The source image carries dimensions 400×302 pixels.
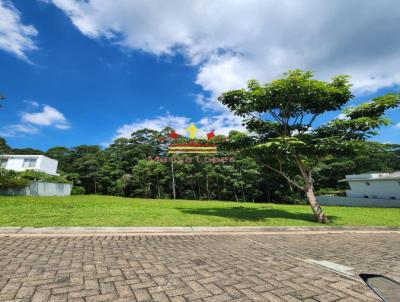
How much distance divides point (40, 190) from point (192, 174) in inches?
930

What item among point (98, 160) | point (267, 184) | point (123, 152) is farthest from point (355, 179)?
point (98, 160)

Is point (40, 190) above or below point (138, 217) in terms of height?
above

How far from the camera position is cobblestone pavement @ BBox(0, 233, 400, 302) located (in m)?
3.50

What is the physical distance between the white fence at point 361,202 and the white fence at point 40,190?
36.6 metres

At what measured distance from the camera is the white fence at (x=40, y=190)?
78.2 feet

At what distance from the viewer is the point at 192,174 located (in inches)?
1752

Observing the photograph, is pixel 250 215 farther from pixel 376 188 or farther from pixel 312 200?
pixel 376 188

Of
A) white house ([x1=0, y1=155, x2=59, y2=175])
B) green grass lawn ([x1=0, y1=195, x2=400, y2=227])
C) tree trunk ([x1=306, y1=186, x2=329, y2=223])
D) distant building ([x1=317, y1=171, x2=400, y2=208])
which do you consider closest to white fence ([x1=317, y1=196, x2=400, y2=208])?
distant building ([x1=317, y1=171, x2=400, y2=208])

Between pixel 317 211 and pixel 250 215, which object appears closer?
pixel 317 211

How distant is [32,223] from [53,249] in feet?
11.9

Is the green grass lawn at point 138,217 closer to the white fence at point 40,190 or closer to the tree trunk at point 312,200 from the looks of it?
the tree trunk at point 312,200

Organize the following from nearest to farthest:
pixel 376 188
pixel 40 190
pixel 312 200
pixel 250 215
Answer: pixel 312 200
pixel 250 215
pixel 40 190
pixel 376 188

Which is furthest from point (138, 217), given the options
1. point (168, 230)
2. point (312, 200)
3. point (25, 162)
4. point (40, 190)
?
point (25, 162)

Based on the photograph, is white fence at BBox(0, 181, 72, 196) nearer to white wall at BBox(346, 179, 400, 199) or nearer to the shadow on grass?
the shadow on grass
